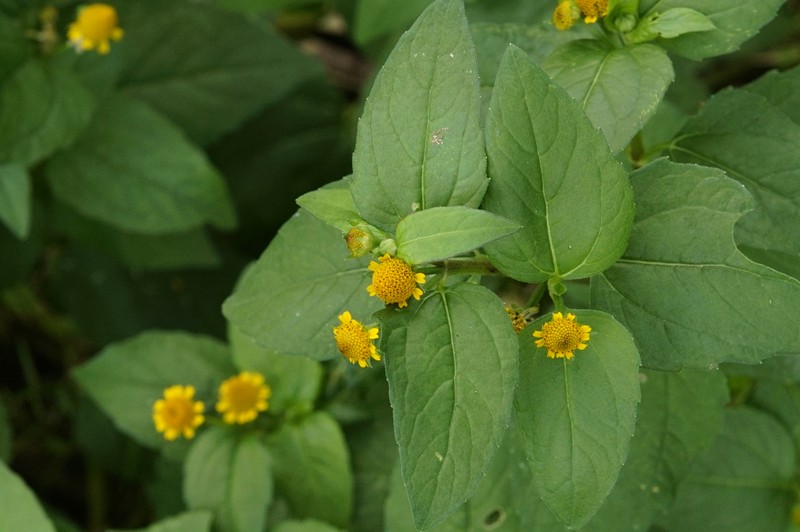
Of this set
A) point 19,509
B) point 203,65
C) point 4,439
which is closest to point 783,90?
point 203,65

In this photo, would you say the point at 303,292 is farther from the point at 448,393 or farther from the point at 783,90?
the point at 783,90

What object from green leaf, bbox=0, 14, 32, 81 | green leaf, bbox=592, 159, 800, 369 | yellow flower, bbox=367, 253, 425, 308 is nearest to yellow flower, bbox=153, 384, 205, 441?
green leaf, bbox=0, 14, 32, 81

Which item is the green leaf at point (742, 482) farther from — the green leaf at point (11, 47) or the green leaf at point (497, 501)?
the green leaf at point (11, 47)

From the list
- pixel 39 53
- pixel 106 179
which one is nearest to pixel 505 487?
pixel 106 179

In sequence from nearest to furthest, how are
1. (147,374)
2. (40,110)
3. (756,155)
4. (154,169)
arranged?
(756,155) → (40,110) → (147,374) → (154,169)

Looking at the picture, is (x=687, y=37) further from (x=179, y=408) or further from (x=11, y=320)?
(x=11, y=320)
